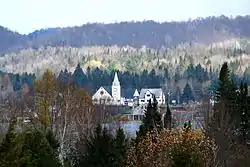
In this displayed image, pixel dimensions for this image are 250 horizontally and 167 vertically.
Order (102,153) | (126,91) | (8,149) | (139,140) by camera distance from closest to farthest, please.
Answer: (8,149)
(102,153)
(139,140)
(126,91)

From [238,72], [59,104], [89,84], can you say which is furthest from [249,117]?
[238,72]

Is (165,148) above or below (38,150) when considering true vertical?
below

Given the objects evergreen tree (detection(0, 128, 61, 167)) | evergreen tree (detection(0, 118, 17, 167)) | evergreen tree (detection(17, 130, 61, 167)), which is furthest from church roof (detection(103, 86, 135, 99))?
evergreen tree (detection(0, 118, 17, 167))

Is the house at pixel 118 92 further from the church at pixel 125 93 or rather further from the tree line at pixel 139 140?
the tree line at pixel 139 140

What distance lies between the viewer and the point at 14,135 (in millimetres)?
12469

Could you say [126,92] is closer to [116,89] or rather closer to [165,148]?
[116,89]

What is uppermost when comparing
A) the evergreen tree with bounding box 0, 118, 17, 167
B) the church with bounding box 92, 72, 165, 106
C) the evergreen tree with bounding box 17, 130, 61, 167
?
the evergreen tree with bounding box 0, 118, 17, 167

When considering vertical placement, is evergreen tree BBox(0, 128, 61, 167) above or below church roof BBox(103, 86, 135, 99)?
above

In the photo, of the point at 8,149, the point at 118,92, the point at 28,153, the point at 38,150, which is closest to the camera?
the point at 8,149

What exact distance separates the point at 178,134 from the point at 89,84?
11510 cm

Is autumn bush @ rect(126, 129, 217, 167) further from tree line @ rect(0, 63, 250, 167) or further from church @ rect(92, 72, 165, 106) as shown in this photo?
church @ rect(92, 72, 165, 106)

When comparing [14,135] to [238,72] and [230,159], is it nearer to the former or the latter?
[230,159]

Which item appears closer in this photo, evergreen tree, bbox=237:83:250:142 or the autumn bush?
the autumn bush

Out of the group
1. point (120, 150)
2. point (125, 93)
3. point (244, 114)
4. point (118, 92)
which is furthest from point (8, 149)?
point (125, 93)
